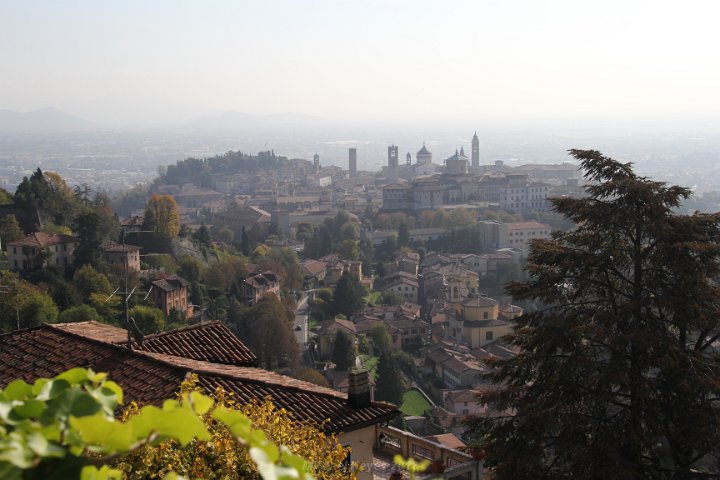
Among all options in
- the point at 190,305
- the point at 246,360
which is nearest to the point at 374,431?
the point at 246,360

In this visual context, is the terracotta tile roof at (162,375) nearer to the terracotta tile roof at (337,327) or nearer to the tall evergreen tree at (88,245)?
the tall evergreen tree at (88,245)

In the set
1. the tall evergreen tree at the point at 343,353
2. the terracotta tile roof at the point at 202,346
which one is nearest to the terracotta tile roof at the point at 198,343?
the terracotta tile roof at the point at 202,346

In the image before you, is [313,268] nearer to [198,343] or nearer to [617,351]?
[198,343]

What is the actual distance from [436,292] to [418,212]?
2095cm

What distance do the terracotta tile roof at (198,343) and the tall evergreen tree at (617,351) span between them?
2.11 m

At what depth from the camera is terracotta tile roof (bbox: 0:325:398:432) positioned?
514cm

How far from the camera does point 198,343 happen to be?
686 centimetres

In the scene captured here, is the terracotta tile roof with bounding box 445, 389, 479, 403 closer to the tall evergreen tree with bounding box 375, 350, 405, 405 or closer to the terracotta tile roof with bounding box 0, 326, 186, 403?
the tall evergreen tree with bounding box 375, 350, 405, 405

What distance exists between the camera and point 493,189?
2415 inches

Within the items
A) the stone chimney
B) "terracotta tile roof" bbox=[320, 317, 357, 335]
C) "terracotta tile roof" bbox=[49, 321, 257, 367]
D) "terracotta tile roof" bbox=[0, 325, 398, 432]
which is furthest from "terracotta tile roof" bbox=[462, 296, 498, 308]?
the stone chimney

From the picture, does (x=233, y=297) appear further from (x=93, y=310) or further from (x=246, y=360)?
(x=246, y=360)

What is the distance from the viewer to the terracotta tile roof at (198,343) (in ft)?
21.8

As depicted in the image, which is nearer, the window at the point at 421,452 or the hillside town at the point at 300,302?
the window at the point at 421,452

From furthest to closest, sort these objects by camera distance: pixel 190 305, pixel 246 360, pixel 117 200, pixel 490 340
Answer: pixel 117 200 < pixel 490 340 < pixel 190 305 < pixel 246 360
